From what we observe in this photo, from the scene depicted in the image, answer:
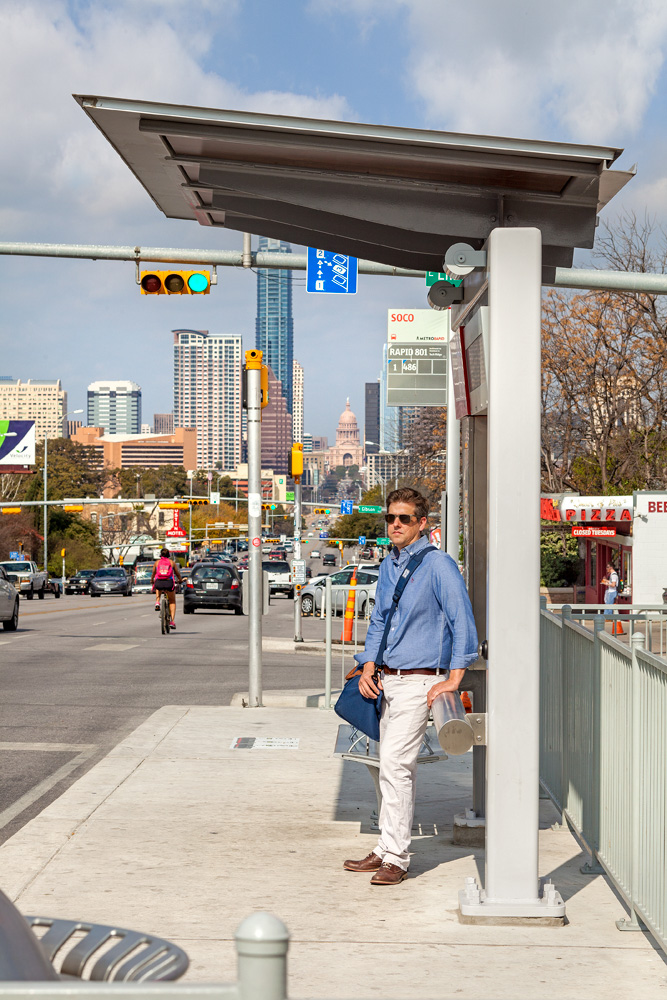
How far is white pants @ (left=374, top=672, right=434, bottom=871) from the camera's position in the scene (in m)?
6.11

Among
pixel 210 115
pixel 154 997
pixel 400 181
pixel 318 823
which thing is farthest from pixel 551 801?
pixel 154 997

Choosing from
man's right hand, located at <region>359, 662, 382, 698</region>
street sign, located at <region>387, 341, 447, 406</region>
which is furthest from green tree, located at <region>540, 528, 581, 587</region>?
man's right hand, located at <region>359, 662, 382, 698</region>

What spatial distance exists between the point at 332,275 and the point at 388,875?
1213 cm

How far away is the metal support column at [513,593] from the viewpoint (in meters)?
5.52

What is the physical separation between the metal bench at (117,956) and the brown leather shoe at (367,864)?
3.68 meters

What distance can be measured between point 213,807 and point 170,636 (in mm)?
18980

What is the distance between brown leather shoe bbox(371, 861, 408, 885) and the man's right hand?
0.87m

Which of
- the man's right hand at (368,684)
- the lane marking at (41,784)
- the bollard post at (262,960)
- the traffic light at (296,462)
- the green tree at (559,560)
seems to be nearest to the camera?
the bollard post at (262,960)

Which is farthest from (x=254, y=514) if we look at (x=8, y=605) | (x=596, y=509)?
(x=596, y=509)

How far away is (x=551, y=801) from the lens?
8422mm

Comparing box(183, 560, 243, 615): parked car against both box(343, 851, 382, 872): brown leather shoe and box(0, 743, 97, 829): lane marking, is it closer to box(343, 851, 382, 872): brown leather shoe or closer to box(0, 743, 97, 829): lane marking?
box(0, 743, 97, 829): lane marking

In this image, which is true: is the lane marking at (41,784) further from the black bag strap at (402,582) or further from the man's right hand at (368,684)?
the black bag strap at (402,582)

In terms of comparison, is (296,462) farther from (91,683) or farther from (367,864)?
(367,864)

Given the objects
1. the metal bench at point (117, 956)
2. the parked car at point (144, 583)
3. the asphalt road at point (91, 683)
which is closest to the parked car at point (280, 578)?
the parked car at point (144, 583)
